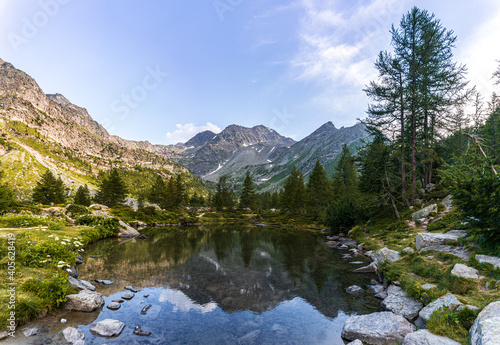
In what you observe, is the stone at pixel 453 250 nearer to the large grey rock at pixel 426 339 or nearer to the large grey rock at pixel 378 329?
the large grey rock at pixel 378 329

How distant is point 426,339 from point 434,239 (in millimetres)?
11501

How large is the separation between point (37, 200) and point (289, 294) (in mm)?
90000

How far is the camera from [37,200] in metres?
70.5

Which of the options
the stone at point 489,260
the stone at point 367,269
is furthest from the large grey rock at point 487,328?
the stone at point 367,269

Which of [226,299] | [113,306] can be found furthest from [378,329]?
[113,306]

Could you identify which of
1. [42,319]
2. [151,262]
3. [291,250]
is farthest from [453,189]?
[151,262]

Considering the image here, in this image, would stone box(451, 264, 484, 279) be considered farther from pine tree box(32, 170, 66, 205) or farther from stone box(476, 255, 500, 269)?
pine tree box(32, 170, 66, 205)

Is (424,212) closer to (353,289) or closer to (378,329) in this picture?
(353,289)

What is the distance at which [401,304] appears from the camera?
38.0ft

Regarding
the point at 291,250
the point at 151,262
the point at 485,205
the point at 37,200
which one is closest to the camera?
the point at 485,205

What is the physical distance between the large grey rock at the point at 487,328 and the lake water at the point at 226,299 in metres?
5.10

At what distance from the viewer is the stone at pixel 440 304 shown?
8854 millimetres

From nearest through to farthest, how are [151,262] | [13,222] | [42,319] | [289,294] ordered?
[42,319]
[289,294]
[151,262]
[13,222]

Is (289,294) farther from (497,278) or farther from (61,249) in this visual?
(61,249)
